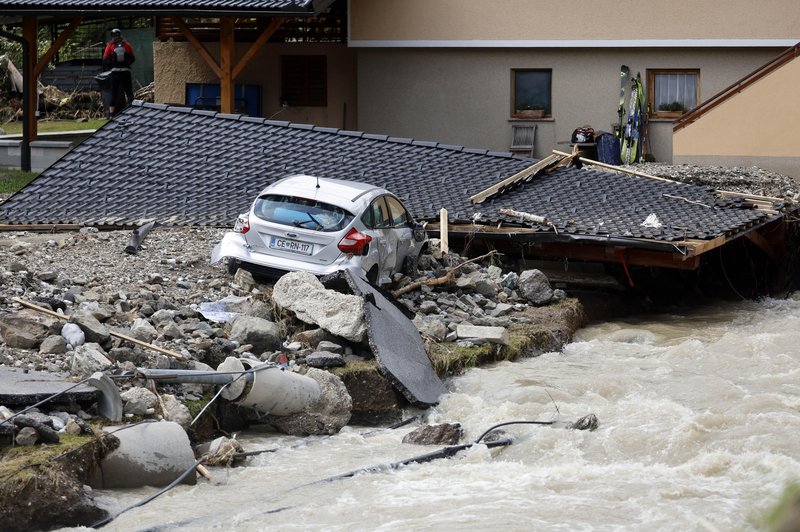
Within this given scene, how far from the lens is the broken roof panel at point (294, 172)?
19.0 metres

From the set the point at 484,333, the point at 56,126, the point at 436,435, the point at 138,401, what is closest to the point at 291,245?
the point at 484,333

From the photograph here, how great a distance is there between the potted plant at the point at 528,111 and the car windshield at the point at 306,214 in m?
14.4

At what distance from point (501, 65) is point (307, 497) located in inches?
804

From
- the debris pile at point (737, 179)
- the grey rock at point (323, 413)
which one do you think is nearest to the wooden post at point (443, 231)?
the debris pile at point (737, 179)

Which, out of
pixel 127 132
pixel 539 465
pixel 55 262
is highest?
pixel 127 132

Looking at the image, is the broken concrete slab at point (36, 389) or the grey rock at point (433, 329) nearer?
the broken concrete slab at point (36, 389)

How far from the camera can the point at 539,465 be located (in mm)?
10344

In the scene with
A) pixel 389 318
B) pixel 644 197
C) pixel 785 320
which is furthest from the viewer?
pixel 644 197

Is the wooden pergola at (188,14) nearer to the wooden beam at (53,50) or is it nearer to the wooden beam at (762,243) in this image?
the wooden beam at (53,50)

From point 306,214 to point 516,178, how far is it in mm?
6658

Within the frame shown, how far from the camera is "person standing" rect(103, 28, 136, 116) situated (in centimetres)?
2772

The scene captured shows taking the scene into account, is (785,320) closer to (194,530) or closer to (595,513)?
(595,513)

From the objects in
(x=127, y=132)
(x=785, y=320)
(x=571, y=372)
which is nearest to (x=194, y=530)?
(x=571, y=372)

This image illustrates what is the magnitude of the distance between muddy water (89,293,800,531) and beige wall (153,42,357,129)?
16.7m
